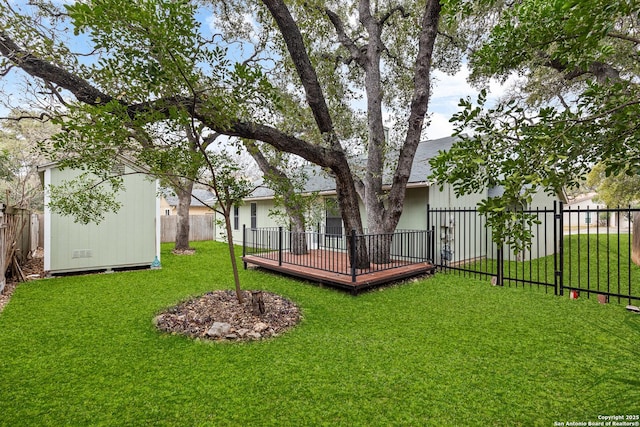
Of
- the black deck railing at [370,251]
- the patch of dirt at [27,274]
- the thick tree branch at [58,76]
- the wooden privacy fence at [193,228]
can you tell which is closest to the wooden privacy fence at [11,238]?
the patch of dirt at [27,274]

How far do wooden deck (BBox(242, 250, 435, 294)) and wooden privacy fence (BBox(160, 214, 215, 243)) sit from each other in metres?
9.17

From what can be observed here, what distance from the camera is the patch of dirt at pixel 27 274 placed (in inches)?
231

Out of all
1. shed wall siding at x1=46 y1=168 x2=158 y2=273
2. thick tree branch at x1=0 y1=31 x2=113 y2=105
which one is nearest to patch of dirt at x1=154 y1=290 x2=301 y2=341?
thick tree branch at x1=0 y1=31 x2=113 y2=105

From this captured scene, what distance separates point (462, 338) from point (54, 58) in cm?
608

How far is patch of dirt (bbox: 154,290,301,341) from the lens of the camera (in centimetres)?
410

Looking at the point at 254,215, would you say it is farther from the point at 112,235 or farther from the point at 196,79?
the point at 196,79

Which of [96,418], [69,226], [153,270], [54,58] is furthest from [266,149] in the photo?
[96,418]

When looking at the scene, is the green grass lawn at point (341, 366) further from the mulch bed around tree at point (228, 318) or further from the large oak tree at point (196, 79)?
the large oak tree at point (196, 79)

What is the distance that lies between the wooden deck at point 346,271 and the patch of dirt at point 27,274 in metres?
4.92

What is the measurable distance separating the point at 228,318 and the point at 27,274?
22.4 ft

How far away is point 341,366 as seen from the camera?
3.26 metres

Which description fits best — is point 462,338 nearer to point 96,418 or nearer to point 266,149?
point 96,418

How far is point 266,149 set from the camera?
24.0 feet

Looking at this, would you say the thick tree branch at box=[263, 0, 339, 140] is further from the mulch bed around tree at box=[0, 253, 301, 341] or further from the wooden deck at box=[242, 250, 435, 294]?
the mulch bed around tree at box=[0, 253, 301, 341]
